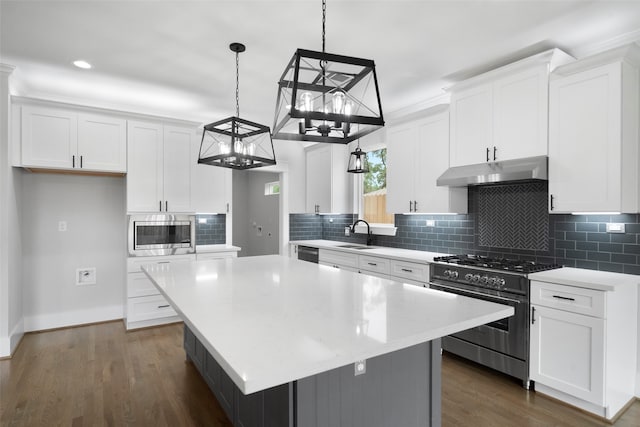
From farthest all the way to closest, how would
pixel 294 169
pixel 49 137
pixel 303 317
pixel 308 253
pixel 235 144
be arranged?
1. pixel 294 169
2. pixel 308 253
3. pixel 49 137
4. pixel 235 144
5. pixel 303 317

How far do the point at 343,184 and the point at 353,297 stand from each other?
11.9ft

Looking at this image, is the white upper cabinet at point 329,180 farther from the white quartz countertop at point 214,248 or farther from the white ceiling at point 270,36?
the white ceiling at point 270,36

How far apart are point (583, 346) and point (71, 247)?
16.9 feet

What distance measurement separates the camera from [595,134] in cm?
246

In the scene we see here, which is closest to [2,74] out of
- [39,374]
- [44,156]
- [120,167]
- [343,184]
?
[44,156]

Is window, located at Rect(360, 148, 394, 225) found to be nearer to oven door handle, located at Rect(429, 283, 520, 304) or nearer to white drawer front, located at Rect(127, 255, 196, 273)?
oven door handle, located at Rect(429, 283, 520, 304)

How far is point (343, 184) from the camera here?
5.35 metres

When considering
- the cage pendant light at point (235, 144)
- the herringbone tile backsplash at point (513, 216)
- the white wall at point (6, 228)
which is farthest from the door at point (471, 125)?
the white wall at point (6, 228)

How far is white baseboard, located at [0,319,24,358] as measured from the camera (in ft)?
10.8

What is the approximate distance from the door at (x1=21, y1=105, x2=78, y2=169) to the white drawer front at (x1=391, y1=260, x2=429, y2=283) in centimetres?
367

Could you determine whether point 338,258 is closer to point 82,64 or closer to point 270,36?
point 270,36

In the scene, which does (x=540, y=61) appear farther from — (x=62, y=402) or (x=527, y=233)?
(x=62, y=402)

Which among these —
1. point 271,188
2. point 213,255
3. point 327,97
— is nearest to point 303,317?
point 327,97

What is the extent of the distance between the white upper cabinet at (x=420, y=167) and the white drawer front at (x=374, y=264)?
62 cm
